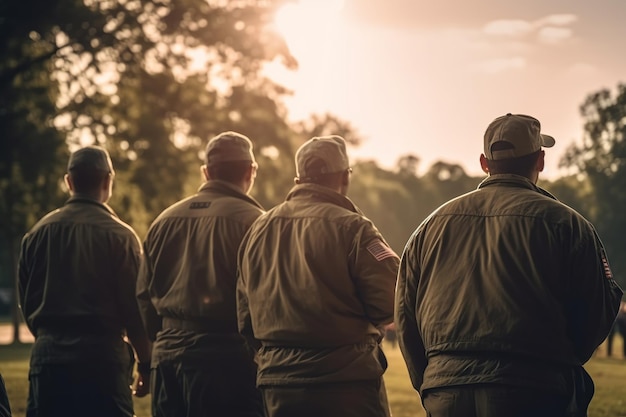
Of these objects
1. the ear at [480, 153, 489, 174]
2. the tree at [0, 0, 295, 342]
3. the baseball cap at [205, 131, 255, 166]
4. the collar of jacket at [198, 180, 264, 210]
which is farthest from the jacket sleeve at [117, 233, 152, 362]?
the tree at [0, 0, 295, 342]

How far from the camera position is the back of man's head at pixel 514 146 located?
15.6 ft

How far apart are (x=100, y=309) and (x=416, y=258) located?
2.76m

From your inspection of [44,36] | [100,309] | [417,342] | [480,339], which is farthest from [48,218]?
[44,36]

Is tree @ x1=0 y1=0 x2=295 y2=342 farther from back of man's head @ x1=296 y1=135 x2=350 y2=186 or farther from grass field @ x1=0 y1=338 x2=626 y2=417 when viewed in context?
back of man's head @ x1=296 y1=135 x2=350 y2=186

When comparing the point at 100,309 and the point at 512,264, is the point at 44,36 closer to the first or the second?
the point at 100,309

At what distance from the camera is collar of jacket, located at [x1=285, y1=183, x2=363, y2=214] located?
5.66 metres

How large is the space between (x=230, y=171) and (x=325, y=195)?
1091 millimetres

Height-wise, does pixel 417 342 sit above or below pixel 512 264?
below

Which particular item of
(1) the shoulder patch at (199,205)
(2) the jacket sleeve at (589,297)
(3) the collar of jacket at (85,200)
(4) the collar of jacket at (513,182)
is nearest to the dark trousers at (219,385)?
(1) the shoulder patch at (199,205)

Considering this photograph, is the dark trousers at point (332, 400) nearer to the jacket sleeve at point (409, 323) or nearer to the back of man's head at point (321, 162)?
the jacket sleeve at point (409, 323)

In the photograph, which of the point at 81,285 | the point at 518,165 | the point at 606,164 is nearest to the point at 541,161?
the point at 518,165

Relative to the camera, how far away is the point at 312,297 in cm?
541

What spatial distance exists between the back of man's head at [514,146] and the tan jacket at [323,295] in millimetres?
884

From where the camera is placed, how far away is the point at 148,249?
6660 millimetres
